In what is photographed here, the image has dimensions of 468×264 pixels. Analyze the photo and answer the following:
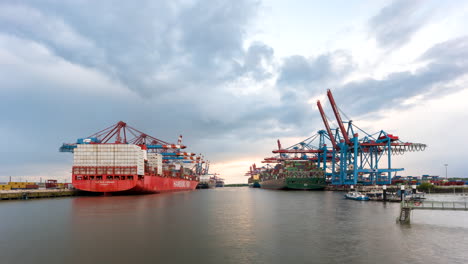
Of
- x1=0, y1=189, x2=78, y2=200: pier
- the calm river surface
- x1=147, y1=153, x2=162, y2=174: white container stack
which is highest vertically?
x1=147, y1=153, x2=162, y2=174: white container stack

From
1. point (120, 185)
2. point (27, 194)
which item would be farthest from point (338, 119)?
point (27, 194)

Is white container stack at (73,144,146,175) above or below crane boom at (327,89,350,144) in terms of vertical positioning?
below

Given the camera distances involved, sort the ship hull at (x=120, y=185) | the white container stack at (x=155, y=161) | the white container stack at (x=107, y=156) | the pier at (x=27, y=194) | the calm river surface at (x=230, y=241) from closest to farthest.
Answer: the calm river surface at (x=230, y=241), the pier at (x=27, y=194), the ship hull at (x=120, y=185), the white container stack at (x=107, y=156), the white container stack at (x=155, y=161)

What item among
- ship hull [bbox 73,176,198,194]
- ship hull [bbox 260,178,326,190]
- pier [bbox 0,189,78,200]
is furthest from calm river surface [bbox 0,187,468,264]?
ship hull [bbox 260,178,326,190]

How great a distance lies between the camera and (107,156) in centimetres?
8225

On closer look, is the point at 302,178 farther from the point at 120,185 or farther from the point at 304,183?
the point at 120,185

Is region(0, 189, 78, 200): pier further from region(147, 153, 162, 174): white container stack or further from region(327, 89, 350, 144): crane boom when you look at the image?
region(327, 89, 350, 144): crane boom

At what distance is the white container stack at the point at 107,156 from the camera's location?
81250 millimetres

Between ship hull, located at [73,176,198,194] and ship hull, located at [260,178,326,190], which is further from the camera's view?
ship hull, located at [260,178,326,190]

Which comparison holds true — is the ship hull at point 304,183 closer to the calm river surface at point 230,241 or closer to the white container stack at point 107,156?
the white container stack at point 107,156

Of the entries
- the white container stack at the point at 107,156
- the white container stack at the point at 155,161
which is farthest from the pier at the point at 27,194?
the white container stack at the point at 155,161

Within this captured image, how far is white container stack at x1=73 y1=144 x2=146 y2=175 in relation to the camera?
81.2 meters

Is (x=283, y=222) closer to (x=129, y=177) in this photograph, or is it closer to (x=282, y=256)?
(x=282, y=256)

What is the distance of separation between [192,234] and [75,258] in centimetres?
992
